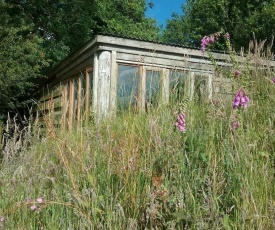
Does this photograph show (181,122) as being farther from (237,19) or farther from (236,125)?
(237,19)

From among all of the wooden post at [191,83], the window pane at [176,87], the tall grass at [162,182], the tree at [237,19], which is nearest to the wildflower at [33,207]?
the tall grass at [162,182]

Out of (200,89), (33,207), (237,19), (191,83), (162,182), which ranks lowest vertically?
(33,207)

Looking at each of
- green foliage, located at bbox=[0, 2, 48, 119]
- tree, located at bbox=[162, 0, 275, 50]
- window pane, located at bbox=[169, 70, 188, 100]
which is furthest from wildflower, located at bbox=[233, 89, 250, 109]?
tree, located at bbox=[162, 0, 275, 50]

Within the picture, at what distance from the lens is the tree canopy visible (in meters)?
10.4

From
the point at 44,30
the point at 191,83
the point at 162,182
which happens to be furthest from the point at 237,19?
the point at 162,182

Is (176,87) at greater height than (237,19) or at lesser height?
lesser

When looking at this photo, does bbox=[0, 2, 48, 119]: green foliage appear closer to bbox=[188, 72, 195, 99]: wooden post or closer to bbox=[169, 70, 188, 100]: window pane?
bbox=[169, 70, 188, 100]: window pane

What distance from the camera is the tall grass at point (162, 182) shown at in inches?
81.2

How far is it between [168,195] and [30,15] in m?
12.6

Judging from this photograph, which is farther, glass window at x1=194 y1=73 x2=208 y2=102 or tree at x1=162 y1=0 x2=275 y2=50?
tree at x1=162 y1=0 x2=275 y2=50

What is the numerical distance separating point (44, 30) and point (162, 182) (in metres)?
13.0

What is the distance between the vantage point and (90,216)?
2262mm

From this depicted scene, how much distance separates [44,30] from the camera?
14414mm

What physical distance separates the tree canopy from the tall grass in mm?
7735
